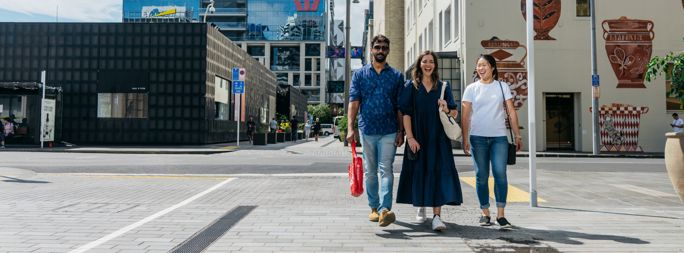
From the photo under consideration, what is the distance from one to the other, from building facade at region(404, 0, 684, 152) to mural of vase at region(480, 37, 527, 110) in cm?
Answer: 4

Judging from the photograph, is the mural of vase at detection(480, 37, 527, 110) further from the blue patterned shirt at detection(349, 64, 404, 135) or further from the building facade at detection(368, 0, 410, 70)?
the building facade at detection(368, 0, 410, 70)

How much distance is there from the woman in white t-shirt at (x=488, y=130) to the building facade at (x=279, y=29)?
3928 inches

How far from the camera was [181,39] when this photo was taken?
73.3 ft

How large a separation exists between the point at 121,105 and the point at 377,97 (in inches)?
820

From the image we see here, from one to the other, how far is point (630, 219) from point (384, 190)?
8.58ft

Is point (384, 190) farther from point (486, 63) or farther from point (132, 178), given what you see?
point (132, 178)

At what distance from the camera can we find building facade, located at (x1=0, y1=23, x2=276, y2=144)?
22.1 m

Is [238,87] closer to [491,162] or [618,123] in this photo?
[618,123]

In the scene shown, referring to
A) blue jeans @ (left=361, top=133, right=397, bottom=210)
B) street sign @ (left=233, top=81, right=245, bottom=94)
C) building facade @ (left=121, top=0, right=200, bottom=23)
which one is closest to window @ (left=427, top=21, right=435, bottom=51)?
street sign @ (left=233, top=81, right=245, bottom=94)

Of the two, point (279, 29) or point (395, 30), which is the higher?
point (279, 29)

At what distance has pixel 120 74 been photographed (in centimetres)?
2217

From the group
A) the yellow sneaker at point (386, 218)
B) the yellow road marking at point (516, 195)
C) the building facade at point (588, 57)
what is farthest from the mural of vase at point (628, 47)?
the yellow sneaker at point (386, 218)

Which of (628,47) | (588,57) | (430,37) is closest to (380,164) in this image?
(588,57)

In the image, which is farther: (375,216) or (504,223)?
(375,216)
